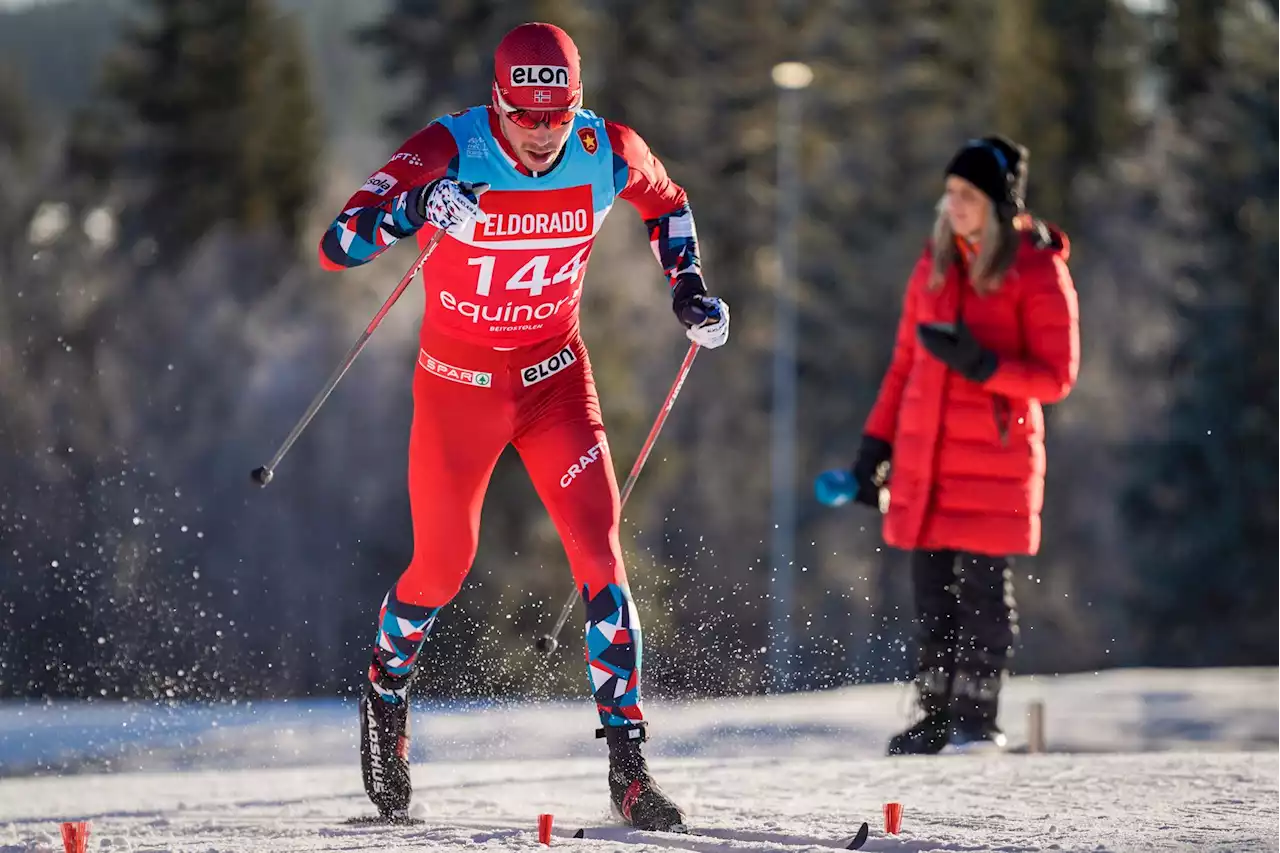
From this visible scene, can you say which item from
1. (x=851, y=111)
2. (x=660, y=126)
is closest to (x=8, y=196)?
(x=660, y=126)

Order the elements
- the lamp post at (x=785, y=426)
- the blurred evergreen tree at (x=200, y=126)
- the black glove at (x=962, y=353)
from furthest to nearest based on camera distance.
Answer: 1. the blurred evergreen tree at (x=200, y=126)
2. the lamp post at (x=785, y=426)
3. the black glove at (x=962, y=353)

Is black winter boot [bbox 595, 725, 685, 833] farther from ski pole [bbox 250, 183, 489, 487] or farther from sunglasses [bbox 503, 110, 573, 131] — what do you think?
sunglasses [bbox 503, 110, 573, 131]

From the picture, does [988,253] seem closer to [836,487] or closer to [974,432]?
[974,432]

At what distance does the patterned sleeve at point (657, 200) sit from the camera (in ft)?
22.5

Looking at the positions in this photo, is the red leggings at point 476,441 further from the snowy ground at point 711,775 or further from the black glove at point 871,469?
the black glove at point 871,469

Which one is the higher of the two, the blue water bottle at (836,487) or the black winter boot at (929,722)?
the blue water bottle at (836,487)

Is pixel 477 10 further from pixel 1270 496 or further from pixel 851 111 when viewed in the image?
pixel 1270 496

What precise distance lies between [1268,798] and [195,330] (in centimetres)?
3111

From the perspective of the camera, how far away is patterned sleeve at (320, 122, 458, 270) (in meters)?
6.46

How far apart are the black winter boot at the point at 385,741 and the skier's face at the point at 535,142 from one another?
1668mm

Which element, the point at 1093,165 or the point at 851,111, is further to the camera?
the point at 1093,165

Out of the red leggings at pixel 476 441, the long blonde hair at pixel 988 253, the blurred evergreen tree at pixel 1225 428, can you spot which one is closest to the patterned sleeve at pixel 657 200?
the red leggings at pixel 476 441

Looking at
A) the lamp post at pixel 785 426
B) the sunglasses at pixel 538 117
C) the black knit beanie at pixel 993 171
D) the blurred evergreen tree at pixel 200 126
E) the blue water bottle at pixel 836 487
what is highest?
the blurred evergreen tree at pixel 200 126

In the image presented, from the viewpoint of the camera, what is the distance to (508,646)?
26.7m
